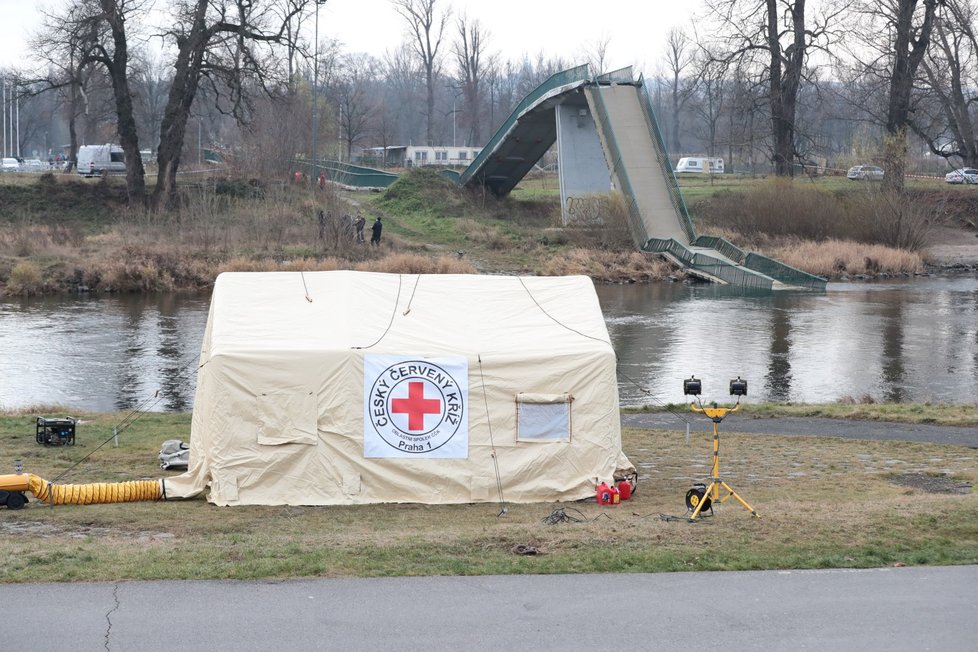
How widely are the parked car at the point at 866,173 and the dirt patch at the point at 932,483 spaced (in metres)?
49.6

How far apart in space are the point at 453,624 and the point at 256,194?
52.5 metres

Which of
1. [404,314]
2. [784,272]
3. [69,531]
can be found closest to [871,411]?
[404,314]

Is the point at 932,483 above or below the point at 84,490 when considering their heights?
below

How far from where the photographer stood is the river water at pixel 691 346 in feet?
78.9

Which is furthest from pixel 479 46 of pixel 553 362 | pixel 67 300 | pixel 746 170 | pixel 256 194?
pixel 553 362

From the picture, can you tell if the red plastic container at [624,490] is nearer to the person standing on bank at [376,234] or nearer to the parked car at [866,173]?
the person standing on bank at [376,234]

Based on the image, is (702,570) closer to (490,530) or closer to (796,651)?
(796,651)

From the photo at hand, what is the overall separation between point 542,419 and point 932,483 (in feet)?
17.2

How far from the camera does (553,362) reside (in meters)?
13.9

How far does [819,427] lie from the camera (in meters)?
18.8

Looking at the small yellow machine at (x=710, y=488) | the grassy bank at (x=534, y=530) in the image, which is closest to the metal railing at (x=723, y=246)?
the grassy bank at (x=534, y=530)

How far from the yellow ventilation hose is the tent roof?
6.09 ft

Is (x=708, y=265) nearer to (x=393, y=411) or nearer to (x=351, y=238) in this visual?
(x=351, y=238)

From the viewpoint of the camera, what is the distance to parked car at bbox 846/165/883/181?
61.4 metres
